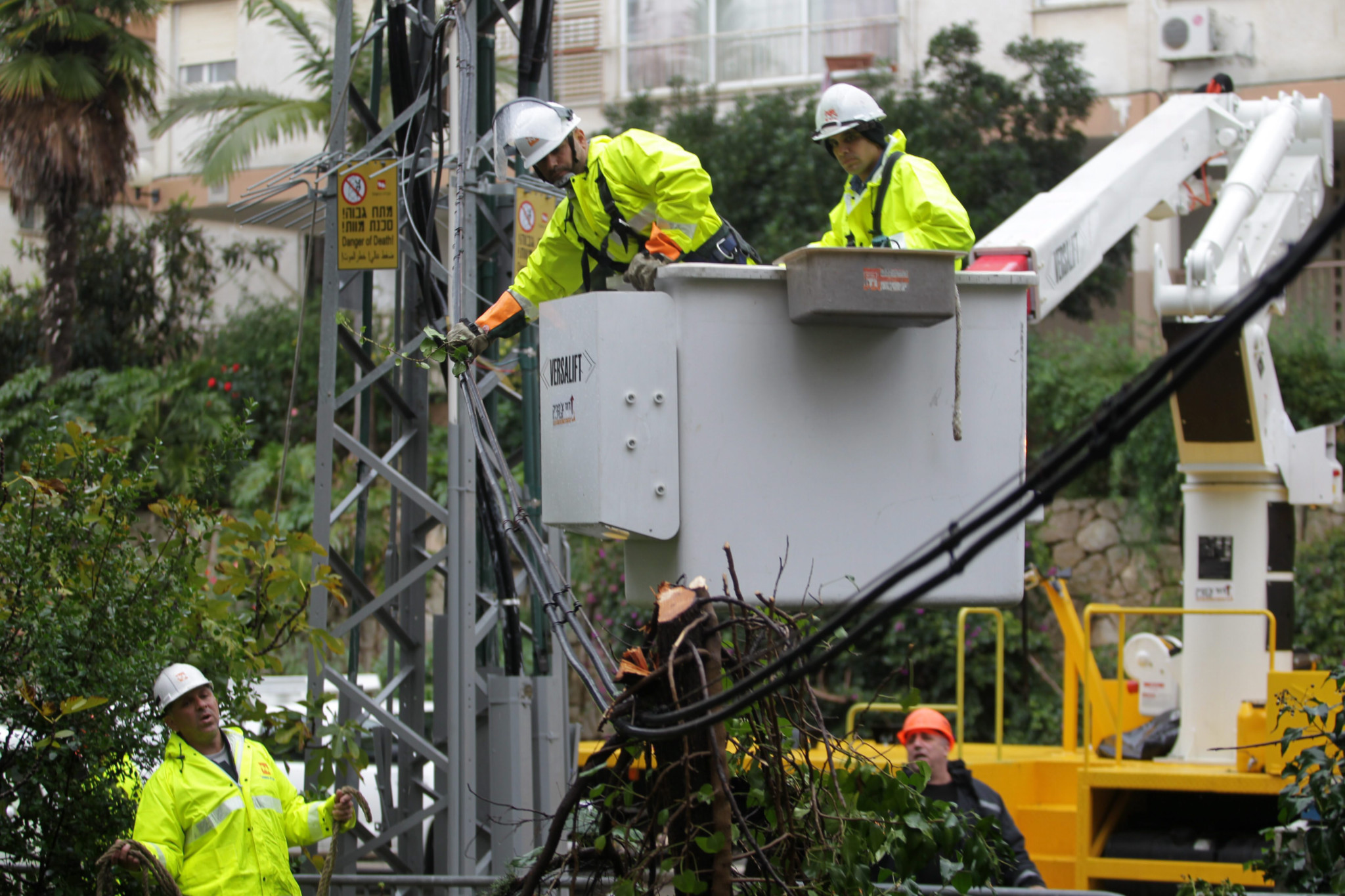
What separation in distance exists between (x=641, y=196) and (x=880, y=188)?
0.71 metres

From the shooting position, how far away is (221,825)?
4.61 metres

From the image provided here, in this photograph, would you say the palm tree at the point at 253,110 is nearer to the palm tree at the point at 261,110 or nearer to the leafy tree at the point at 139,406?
the palm tree at the point at 261,110

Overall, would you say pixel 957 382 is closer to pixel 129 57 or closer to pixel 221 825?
pixel 221 825

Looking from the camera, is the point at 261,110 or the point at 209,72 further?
the point at 209,72

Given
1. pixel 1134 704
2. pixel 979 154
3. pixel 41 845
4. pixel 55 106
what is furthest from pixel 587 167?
pixel 55 106

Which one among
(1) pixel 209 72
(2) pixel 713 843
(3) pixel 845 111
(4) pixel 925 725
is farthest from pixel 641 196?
(1) pixel 209 72

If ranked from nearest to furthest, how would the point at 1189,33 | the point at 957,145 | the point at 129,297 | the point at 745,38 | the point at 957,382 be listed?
the point at 957,382 < the point at 957,145 < the point at 1189,33 < the point at 129,297 < the point at 745,38

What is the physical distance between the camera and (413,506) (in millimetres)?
6953

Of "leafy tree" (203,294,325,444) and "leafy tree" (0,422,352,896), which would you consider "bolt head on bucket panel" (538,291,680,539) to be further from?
"leafy tree" (203,294,325,444)

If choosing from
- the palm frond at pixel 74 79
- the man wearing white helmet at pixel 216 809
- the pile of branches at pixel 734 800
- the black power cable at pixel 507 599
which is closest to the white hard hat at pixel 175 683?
the man wearing white helmet at pixel 216 809

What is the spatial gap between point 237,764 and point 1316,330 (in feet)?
39.1

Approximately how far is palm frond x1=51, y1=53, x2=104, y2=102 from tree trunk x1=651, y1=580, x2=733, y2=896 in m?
15.7

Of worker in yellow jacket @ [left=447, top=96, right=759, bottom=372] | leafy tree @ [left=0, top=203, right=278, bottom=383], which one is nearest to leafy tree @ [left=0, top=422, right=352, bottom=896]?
worker in yellow jacket @ [left=447, top=96, right=759, bottom=372]

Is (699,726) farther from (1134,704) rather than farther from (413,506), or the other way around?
(1134,704)
